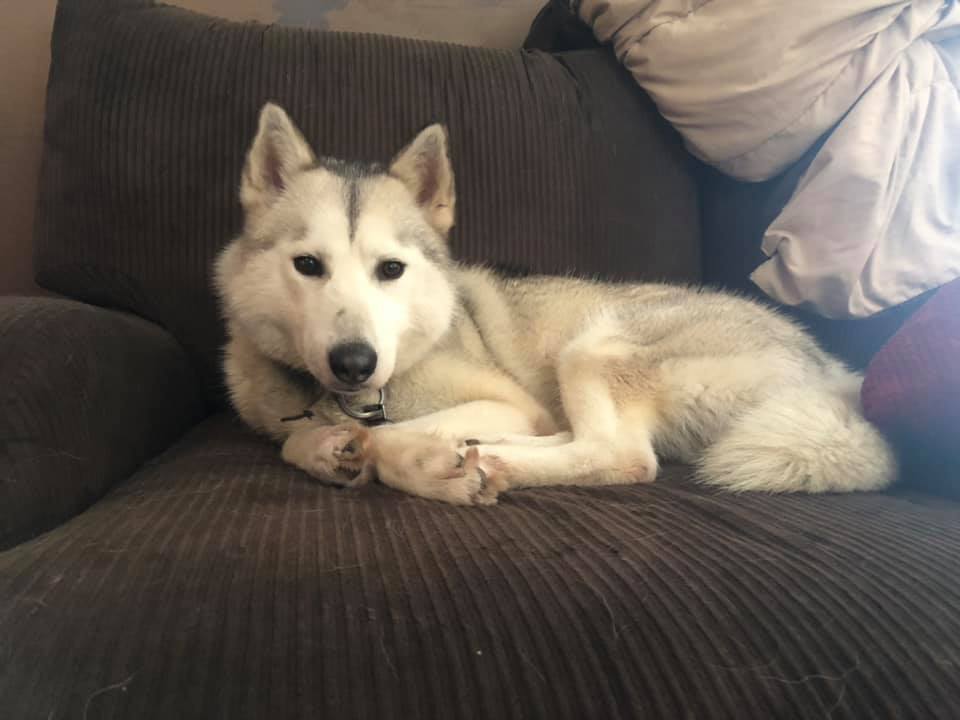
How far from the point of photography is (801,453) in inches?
47.7

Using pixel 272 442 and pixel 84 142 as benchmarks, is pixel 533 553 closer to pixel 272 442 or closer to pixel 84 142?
pixel 272 442

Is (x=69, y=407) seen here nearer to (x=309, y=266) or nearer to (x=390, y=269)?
(x=309, y=266)

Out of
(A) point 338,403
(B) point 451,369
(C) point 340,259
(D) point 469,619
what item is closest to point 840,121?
(B) point 451,369

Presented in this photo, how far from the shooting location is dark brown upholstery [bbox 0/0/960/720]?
68 centimetres

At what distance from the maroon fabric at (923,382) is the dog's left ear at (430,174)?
1.03 m

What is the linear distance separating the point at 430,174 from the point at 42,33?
1.53 metres

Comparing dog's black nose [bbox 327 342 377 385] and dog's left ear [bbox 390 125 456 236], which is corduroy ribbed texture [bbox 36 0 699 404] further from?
dog's black nose [bbox 327 342 377 385]

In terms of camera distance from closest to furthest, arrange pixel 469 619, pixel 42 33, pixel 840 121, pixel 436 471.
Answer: pixel 469 619, pixel 436 471, pixel 840 121, pixel 42 33

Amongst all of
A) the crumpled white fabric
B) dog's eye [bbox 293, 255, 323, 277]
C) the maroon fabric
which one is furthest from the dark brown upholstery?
the crumpled white fabric

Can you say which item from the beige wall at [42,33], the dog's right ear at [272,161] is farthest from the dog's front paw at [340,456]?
the beige wall at [42,33]

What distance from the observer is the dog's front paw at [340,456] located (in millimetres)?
1210

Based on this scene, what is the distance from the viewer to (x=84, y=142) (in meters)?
1.79

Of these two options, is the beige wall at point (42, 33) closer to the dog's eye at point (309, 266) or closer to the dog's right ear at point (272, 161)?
the dog's right ear at point (272, 161)

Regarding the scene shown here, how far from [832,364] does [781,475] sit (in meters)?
0.57
